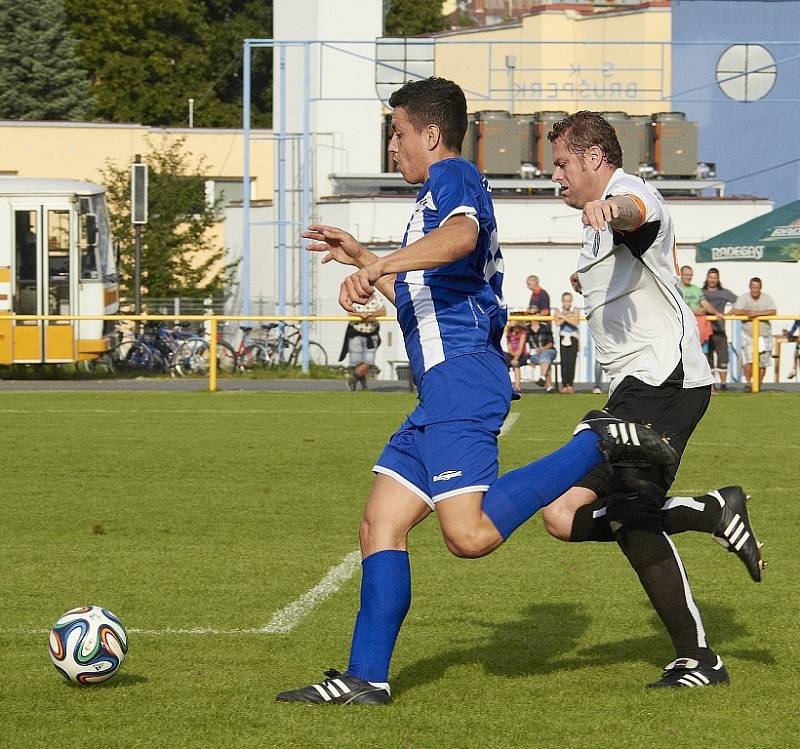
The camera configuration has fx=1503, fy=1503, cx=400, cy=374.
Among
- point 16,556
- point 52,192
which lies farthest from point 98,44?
point 16,556

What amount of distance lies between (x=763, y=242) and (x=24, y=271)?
1208 centimetres

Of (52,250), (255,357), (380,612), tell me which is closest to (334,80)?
(255,357)

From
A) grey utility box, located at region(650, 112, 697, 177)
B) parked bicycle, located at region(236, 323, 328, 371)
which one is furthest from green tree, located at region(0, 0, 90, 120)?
parked bicycle, located at region(236, 323, 328, 371)

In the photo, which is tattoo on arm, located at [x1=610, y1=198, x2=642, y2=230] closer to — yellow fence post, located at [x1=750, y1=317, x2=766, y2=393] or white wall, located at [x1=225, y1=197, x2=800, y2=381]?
yellow fence post, located at [x1=750, y1=317, x2=766, y2=393]

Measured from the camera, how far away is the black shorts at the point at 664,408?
214 inches

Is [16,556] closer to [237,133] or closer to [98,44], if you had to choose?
[237,133]

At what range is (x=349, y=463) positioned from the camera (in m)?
13.0

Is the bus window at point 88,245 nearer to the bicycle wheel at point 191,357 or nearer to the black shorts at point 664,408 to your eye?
the bicycle wheel at point 191,357

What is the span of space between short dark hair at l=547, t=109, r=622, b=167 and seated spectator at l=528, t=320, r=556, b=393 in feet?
54.5

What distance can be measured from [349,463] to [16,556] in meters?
4.98

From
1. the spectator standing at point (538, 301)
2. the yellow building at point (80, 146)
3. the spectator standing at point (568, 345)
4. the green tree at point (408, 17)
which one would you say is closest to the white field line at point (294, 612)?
the spectator standing at point (568, 345)

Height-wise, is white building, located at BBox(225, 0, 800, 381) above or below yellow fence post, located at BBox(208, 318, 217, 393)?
above

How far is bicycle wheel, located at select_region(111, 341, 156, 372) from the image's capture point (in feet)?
81.8

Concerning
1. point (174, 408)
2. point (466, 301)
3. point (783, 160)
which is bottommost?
point (174, 408)
